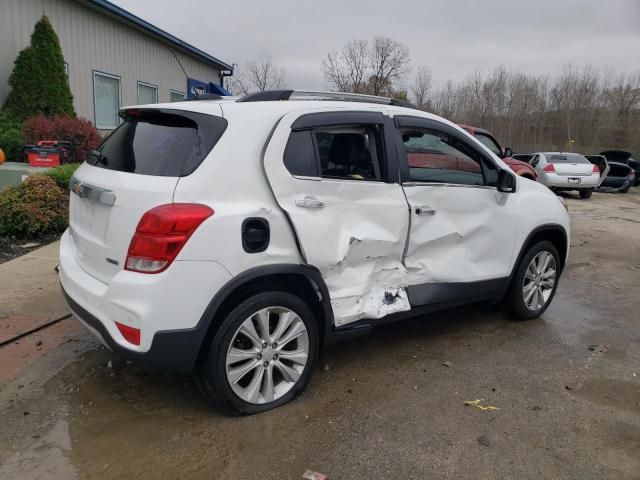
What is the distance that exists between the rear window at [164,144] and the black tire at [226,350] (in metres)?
0.81

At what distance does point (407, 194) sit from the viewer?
3.56m

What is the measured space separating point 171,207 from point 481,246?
2.52 m

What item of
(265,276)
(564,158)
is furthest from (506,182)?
(564,158)

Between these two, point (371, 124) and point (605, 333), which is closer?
point (371, 124)

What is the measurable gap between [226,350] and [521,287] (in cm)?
288

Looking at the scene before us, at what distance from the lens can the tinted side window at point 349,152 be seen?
3.26 m

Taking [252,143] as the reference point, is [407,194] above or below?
below

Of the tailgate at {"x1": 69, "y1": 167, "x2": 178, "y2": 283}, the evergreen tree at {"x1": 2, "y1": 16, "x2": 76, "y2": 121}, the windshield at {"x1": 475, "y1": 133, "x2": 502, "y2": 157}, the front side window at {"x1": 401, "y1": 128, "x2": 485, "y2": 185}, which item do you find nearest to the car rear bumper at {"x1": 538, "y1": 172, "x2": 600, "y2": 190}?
the windshield at {"x1": 475, "y1": 133, "x2": 502, "y2": 157}

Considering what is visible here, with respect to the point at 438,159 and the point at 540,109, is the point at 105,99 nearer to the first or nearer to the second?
the point at 438,159

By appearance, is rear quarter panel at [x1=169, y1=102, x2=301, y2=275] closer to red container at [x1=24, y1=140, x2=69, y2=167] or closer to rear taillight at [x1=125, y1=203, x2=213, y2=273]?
rear taillight at [x1=125, y1=203, x2=213, y2=273]

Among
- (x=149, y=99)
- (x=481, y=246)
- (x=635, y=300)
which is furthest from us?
(x=149, y=99)

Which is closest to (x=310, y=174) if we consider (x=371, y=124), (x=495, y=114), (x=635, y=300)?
(x=371, y=124)

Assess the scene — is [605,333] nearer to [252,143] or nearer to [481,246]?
[481,246]

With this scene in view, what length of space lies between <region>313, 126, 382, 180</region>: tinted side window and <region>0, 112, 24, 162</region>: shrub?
850cm
